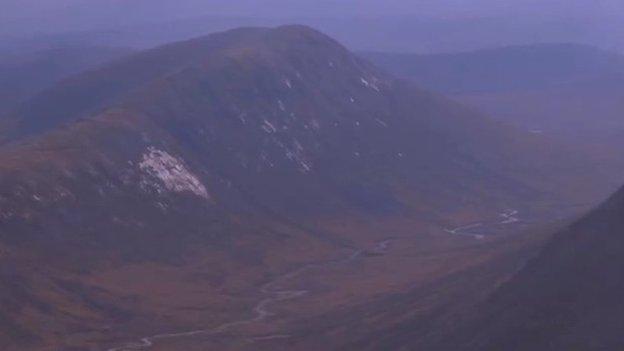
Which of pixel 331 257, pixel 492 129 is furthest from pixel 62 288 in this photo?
pixel 492 129

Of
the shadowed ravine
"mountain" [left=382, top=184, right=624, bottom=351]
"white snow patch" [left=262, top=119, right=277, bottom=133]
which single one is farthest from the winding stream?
"mountain" [left=382, top=184, right=624, bottom=351]

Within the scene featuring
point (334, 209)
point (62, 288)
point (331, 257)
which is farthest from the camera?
point (334, 209)

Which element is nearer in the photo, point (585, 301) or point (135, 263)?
point (585, 301)

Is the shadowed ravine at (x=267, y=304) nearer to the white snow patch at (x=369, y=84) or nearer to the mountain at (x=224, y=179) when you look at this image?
the mountain at (x=224, y=179)

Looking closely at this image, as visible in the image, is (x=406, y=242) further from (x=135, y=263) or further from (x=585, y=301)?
(x=585, y=301)

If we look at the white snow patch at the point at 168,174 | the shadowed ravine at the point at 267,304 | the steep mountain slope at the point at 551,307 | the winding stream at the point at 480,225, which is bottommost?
the winding stream at the point at 480,225

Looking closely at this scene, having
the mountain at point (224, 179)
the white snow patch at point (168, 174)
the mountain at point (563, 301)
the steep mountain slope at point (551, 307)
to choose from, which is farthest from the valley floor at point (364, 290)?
the white snow patch at point (168, 174)

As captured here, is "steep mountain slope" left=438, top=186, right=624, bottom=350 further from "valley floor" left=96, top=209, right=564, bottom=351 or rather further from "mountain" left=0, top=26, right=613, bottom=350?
"mountain" left=0, top=26, right=613, bottom=350
